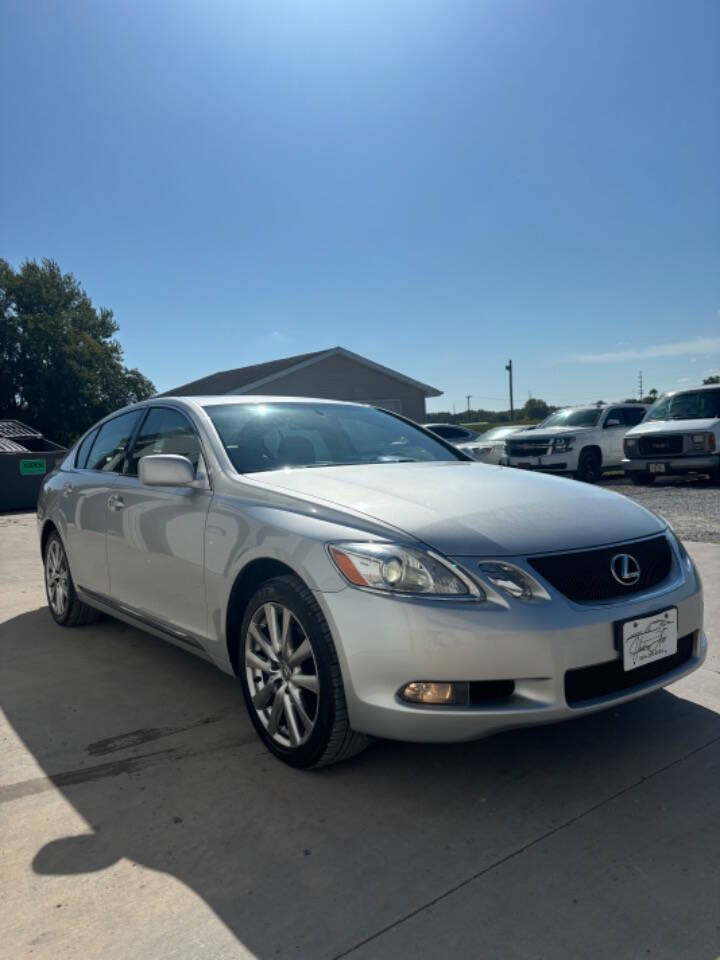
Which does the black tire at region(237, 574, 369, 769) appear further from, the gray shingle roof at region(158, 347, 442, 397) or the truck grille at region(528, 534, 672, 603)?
the gray shingle roof at region(158, 347, 442, 397)

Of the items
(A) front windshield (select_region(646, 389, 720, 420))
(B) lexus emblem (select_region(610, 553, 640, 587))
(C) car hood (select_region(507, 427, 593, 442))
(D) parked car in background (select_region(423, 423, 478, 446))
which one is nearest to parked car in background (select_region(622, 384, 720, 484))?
(A) front windshield (select_region(646, 389, 720, 420))

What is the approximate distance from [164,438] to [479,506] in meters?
1.91

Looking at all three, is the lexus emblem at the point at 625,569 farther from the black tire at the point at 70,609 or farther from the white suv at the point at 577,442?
the white suv at the point at 577,442

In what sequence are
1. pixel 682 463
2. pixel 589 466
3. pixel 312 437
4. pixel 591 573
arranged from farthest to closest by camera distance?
pixel 589 466
pixel 682 463
pixel 312 437
pixel 591 573

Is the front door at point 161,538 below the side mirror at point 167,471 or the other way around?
below

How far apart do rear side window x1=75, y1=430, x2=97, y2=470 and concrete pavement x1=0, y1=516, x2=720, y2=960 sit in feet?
6.19

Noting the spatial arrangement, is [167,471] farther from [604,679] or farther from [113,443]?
[604,679]

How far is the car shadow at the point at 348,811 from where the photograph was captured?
6.57 ft

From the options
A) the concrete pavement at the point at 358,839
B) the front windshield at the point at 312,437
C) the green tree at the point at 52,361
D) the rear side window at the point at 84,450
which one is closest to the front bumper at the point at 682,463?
the front windshield at the point at 312,437

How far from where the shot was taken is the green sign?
43.1 feet

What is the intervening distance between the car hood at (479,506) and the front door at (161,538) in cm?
45

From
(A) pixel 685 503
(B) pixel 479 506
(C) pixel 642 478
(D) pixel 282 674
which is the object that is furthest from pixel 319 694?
(C) pixel 642 478

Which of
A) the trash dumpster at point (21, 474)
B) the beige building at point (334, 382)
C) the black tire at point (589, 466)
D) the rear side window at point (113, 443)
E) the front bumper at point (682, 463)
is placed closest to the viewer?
the rear side window at point (113, 443)

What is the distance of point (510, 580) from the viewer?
245 centimetres
